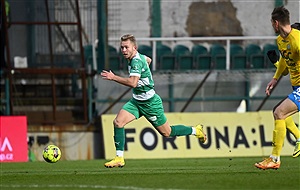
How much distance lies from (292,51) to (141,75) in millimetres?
2337

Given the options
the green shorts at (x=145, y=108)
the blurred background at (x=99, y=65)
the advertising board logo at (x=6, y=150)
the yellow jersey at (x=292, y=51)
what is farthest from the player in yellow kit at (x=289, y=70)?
the blurred background at (x=99, y=65)

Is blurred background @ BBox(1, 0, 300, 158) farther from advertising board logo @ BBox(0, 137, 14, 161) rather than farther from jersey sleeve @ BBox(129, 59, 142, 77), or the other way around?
jersey sleeve @ BBox(129, 59, 142, 77)

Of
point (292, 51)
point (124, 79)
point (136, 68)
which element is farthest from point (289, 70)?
point (124, 79)

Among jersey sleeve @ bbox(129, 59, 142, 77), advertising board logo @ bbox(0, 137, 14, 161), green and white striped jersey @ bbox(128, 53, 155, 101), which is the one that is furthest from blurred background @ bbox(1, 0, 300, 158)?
jersey sleeve @ bbox(129, 59, 142, 77)

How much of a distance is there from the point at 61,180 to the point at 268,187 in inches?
114

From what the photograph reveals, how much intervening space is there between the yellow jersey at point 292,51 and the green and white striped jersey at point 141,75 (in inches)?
79.2

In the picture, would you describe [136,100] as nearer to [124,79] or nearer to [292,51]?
[124,79]

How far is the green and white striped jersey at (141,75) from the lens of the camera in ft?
46.3

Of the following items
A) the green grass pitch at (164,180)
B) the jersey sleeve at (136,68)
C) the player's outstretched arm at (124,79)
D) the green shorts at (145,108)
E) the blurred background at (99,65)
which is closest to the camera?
the green grass pitch at (164,180)

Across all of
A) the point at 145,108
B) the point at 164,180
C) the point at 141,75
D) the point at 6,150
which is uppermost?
the point at 141,75

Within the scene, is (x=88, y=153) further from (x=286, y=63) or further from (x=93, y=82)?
(x=286, y=63)

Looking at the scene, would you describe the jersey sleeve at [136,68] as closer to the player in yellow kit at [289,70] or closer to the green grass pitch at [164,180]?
the green grass pitch at [164,180]

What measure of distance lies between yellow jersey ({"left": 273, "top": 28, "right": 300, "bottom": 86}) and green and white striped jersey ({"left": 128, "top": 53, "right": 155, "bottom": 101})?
6.60 feet

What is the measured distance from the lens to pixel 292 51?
13.4 m
